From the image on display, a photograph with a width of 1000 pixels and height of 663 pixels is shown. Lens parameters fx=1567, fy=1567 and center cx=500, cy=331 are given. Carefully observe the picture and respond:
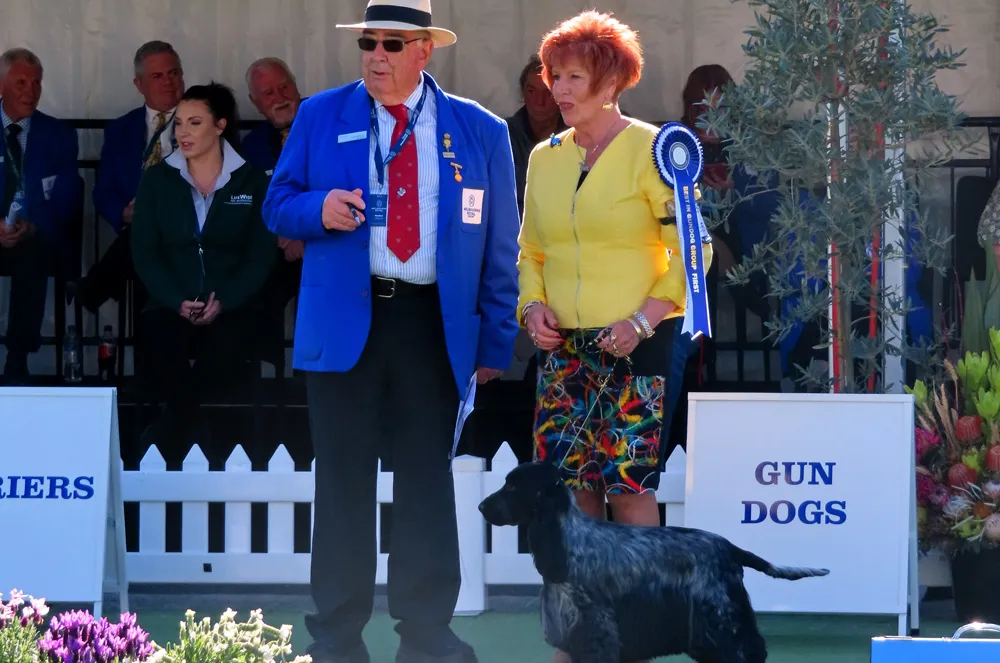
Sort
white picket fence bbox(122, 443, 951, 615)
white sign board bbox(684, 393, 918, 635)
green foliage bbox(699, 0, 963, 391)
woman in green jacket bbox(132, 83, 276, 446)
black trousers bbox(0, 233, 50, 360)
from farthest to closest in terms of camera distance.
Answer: black trousers bbox(0, 233, 50, 360), woman in green jacket bbox(132, 83, 276, 446), white picket fence bbox(122, 443, 951, 615), white sign board bbox(684, 393, 918, 635), green foliage bbox(699, 0, 963, 391)

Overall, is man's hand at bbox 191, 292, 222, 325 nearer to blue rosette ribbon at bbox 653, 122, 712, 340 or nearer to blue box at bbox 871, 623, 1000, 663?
blue rosette ribbon at bbox 653, 122, 712, 340

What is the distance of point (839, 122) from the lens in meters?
5.04

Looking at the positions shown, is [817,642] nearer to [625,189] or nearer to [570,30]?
[625,189]

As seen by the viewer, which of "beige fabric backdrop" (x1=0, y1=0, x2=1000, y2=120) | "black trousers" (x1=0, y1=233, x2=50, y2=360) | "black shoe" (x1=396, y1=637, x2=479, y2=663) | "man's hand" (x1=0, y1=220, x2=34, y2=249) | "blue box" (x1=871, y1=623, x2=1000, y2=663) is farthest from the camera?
"beige fabric backdrop" (x1=0, y1=0, x2=1000, y2=120)

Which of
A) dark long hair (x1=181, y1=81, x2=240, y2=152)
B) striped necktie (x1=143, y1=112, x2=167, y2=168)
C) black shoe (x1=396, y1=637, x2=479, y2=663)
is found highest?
dark long hair (x1=181, y1=81, x2=240, y2=152)

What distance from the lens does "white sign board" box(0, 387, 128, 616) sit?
520 centimetres

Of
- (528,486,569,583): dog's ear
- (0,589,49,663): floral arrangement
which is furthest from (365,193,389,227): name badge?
(0,589,49,663): floral arrangement

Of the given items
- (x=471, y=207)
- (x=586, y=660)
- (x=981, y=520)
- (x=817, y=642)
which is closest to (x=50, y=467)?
(x=471, y=207)

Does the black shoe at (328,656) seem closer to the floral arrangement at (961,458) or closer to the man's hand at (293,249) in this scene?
the floral arrangement at (961,458)

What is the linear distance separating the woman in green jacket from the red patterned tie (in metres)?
2.09

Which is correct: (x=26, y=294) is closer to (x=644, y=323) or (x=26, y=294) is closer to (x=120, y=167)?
(x=120, y=167)

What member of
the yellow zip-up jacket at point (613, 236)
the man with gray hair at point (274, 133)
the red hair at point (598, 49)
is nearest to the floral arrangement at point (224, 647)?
the yellow zip-up jacket at point (613, 236)

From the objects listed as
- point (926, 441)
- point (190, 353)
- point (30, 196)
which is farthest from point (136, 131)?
point (926, 441)

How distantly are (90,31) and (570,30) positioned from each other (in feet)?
13.4
